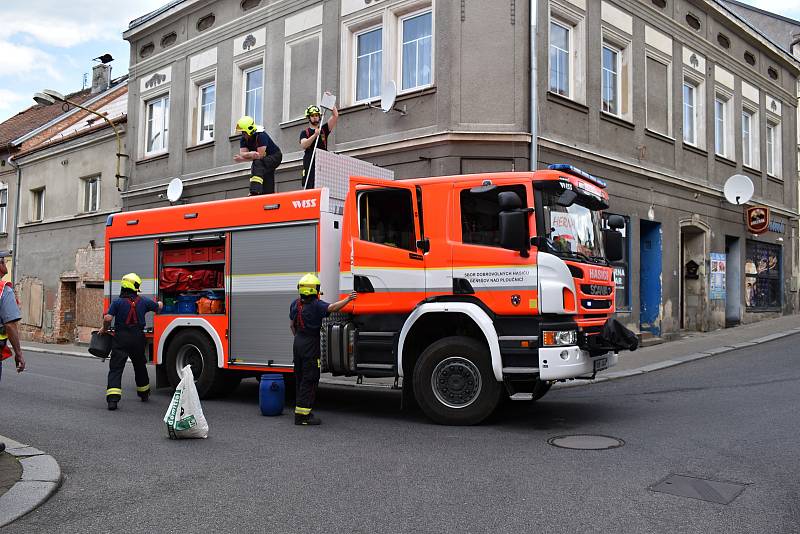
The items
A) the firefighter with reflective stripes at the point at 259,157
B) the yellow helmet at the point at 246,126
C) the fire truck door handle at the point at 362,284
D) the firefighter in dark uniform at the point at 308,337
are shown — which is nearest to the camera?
the firefighter in dark uniform at the point at 308,337

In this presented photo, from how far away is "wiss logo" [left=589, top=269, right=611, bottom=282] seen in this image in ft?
25.9

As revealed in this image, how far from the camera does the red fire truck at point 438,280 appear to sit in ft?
24.8

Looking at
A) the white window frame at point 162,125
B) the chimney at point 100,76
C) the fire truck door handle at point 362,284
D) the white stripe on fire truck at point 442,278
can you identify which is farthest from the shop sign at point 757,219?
the chimney at point 100,76

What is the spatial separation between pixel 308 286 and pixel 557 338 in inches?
111

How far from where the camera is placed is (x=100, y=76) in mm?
33156

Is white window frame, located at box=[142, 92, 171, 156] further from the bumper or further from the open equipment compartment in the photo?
the bumper

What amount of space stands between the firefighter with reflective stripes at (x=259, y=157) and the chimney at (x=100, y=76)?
2487cm

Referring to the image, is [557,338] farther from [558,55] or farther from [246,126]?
[558,55]

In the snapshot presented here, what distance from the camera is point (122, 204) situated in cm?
2248

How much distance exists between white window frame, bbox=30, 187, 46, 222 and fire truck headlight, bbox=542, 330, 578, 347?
24705 millimetres

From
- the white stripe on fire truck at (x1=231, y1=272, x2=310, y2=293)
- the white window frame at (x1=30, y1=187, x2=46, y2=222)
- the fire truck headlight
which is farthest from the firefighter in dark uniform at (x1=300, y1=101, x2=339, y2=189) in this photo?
the white window frame at (x1=30, y1=187, x2=46, y2=222)

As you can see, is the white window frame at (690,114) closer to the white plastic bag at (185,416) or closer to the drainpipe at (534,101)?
the drainpipe at (534,101)

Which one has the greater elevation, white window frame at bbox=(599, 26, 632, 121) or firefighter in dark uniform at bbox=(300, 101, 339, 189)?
white window frame at bbox=(599, 26, 632, 121)

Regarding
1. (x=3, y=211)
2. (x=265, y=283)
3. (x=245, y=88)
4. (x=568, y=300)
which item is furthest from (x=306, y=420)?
(x=3, y=211)
